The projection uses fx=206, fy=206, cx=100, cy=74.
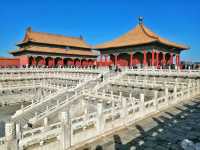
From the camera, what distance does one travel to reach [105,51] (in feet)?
130

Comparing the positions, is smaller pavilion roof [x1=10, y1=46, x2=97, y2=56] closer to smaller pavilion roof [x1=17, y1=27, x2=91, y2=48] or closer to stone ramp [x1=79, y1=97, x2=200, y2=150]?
smaller pavilion roof [x1=17, y1=27, x2=91, y2=48]

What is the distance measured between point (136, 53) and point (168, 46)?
5482 millimetres

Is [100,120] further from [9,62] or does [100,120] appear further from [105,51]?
[9,62]

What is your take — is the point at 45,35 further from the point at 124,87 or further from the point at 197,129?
the point at 197,129

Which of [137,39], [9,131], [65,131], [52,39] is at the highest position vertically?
[52,39]

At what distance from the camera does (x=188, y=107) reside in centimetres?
1264

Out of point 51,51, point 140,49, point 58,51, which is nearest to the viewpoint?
point 140,49

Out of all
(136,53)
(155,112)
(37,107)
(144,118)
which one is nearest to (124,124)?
(144,118)

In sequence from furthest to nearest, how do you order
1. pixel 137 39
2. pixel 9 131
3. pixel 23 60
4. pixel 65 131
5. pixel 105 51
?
pixel 23 60 < pixel 105 51 < pixel 137 39 < pixel 65 131 < pixel 9 131

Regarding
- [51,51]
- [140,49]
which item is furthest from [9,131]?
[51,51]

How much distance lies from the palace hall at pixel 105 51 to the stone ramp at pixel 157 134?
20.3 metres

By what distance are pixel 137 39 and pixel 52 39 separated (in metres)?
21.9

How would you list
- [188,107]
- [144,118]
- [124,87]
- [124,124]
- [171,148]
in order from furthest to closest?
[124,87], [188,107], [144,118], [124,124], [171,148]

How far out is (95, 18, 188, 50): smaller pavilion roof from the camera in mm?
33906
